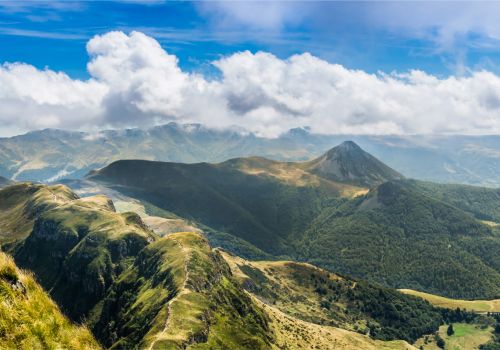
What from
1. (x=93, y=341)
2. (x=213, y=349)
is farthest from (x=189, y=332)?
(x=93, y=341)

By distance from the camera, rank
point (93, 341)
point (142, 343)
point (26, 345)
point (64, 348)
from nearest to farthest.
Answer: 1. point (26, 345)
2. point (64, 348)
3. point (93, 341)
4. point (142, 343)

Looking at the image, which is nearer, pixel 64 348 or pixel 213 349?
pixel 64 348

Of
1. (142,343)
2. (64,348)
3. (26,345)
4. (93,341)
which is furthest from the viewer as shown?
(142,343)

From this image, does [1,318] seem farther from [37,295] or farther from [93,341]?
[93,341]

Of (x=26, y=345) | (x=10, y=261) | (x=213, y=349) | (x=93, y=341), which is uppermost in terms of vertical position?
(x=10, y=261)

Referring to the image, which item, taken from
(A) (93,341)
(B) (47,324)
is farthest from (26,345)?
(A) (93,341)

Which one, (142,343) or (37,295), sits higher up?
(37,295)
